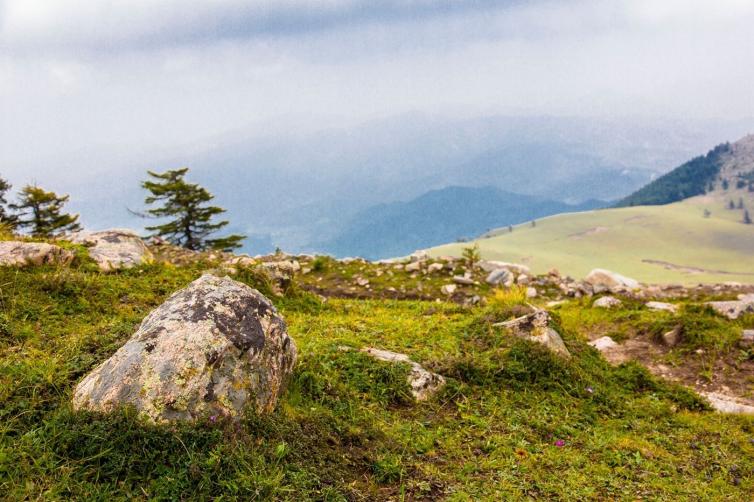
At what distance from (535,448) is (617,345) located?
26.2 feet

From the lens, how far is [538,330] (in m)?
8.79

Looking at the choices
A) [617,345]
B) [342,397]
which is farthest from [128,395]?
[617,345]

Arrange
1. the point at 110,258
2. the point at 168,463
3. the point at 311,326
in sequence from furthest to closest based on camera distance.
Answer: the point at 110,258, the point at 311,326, the point at 168,463

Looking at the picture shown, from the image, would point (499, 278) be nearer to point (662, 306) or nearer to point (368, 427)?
point (662, 306)

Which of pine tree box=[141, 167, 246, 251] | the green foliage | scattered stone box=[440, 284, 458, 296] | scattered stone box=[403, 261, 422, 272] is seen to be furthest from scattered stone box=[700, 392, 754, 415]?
pine tree box=[141, 167, 246, 251]

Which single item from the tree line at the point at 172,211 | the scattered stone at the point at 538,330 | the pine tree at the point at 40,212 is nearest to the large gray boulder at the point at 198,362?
the scattered stone at the point at 538,330

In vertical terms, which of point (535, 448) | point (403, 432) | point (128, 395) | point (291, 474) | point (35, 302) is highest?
point (35, 302)

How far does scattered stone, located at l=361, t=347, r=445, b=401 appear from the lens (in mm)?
6957

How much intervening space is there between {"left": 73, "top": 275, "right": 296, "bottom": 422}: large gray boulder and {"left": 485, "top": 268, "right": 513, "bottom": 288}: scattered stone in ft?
47.9

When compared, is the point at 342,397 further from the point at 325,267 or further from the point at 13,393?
the point at 325,267

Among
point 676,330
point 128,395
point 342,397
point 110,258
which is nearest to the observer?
point 128,395

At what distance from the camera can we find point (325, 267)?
21984mm

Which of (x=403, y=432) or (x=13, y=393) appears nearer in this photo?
(x=13, y=393)

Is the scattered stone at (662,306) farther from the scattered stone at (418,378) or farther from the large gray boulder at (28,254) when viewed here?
the large gray boulder at (28,254)
